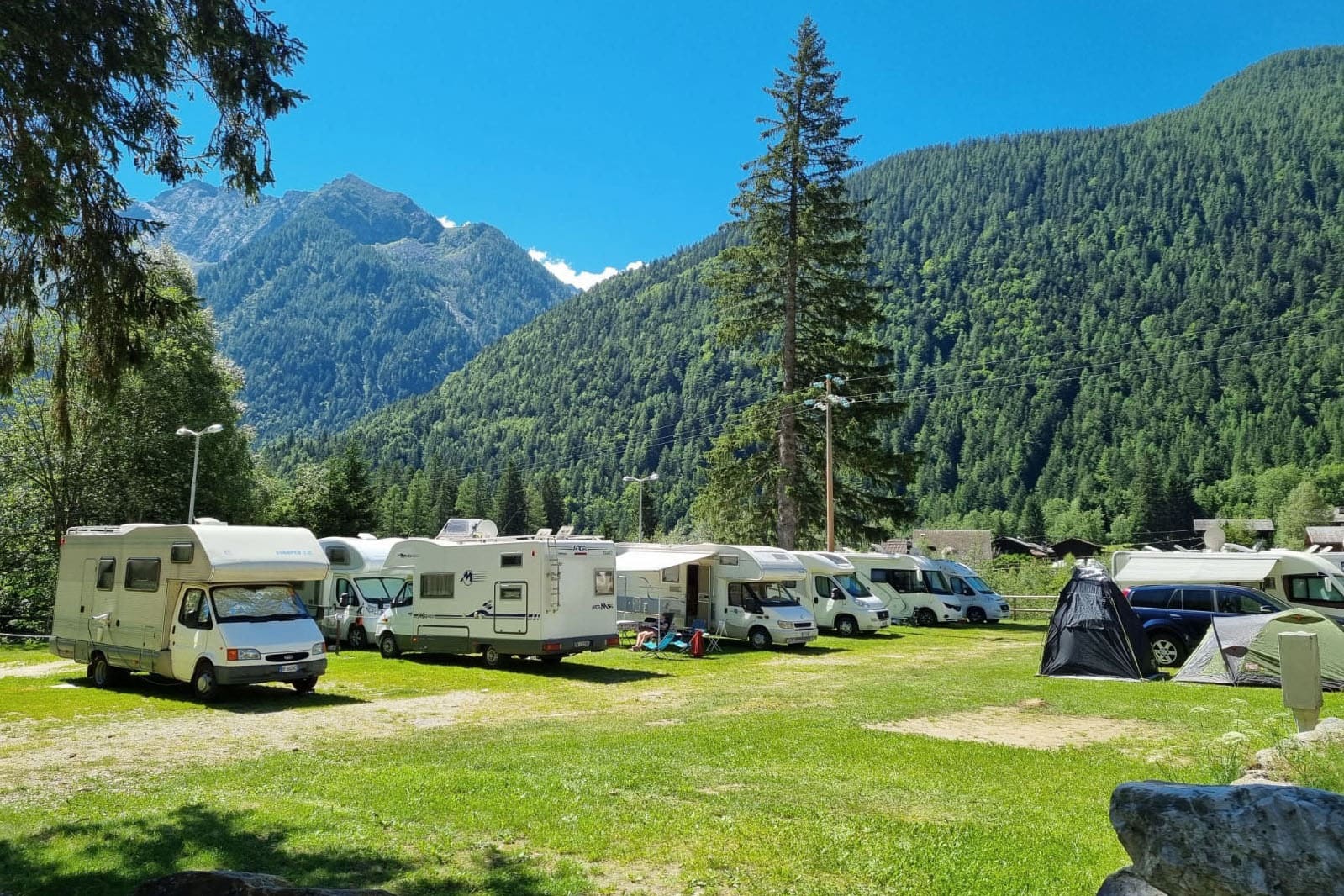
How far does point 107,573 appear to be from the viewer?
1585cm

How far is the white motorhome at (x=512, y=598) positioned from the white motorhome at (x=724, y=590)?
4.57 m

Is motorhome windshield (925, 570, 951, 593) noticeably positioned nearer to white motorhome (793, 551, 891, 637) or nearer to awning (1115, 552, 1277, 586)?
white motorhome (793, 551, 891, 637)

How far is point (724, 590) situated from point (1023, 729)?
1305 centimetres

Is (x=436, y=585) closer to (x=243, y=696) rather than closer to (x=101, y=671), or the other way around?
(x=243, y=696)

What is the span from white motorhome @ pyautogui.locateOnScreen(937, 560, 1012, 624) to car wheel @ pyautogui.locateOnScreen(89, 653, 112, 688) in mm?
25597

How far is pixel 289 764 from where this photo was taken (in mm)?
9078

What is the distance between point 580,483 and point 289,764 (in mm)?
138478

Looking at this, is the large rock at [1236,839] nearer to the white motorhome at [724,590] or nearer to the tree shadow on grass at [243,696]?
the tree shadow on grass at [243,696]

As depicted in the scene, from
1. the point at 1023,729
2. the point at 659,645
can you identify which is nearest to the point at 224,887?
the point at 1023,729

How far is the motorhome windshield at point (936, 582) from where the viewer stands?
3241 centimetres

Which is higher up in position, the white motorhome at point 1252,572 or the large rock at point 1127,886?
the white motorhome at point 1252,572

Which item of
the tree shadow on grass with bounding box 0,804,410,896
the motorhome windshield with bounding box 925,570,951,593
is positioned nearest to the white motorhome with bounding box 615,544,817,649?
the motorhome windshield with bounding box 925,570,951,593

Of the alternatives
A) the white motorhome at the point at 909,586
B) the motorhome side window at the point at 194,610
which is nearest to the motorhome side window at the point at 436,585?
the motorhome side window at the point at 194,610

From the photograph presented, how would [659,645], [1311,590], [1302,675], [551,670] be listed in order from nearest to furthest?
[1302,675]
[551,670]
[659,645]
[1311,590]
